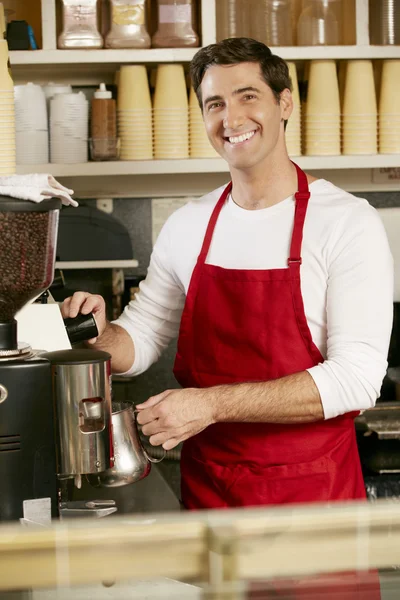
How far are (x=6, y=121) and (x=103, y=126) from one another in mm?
468

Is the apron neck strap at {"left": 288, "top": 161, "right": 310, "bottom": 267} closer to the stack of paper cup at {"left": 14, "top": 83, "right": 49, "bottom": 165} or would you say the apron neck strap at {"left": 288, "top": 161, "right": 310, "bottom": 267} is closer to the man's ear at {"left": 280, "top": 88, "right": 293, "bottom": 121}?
the man's ear at {"left": 280, "top": 88, "right": 293, "bottom": 121}

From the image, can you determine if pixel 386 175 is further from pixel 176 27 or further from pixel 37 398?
pixel 37 398

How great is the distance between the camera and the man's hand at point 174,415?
1.40 metres

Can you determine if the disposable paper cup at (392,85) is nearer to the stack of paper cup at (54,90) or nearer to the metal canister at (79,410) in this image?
the stack of paper cup at (54,90)

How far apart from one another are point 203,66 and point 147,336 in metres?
0.64

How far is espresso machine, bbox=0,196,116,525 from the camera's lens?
99cm

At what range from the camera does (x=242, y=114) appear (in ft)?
5.89

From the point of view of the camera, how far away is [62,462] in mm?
1041

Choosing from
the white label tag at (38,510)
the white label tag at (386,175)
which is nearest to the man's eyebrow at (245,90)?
the white label tag at (38,510)

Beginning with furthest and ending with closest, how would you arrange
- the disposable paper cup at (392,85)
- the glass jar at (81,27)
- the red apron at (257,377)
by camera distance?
1. the disposable paper cup at (392,85)
2. the glass jar at (81,27)
3. the red apron at (257,377)

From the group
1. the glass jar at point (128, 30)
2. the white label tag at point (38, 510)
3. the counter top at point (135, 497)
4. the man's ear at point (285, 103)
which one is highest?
the glass jar at point (128, 30)

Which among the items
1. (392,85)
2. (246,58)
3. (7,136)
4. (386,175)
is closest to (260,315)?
(246,58)

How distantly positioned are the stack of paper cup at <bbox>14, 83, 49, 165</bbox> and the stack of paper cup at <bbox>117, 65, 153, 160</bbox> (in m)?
0.24

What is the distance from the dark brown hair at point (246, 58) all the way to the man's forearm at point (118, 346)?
63cm
